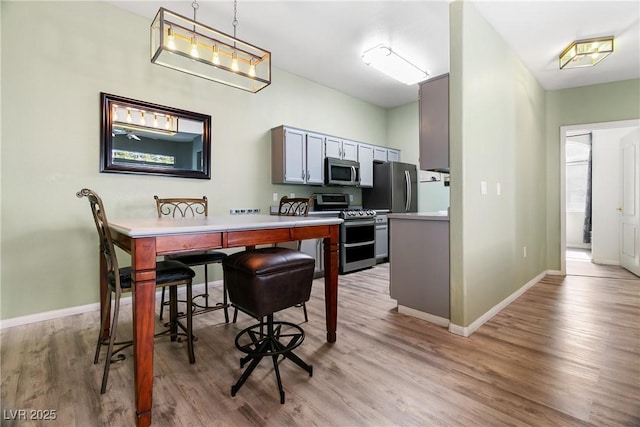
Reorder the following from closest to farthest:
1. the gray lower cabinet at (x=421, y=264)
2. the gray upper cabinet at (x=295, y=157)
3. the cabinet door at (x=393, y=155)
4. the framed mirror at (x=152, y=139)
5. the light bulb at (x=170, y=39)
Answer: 1. the light bulb at (x=170, y=39)
2. the gray lower cabinet at (x=421, y=264)
3. the framed mirror at (x=152, y=139)
4. the gray upper cabinet at (x=295, y=157)
5. the cabinet door at (x=393, y=155)

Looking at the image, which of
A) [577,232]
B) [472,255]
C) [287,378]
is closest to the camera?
[287,378]

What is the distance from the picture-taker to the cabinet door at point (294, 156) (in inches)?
159

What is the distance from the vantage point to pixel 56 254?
106 inches

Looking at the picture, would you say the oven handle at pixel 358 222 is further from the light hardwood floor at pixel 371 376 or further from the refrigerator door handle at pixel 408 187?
the light hardwood floor at pixel 371 376

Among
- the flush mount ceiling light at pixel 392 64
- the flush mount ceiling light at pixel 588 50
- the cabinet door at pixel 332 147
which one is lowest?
the cabinet door at pixel 332 147

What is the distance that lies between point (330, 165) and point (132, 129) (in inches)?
102

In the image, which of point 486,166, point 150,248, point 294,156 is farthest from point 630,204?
point 150,248

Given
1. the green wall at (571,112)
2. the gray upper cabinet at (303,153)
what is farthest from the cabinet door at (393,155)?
the green wall at (571,112)

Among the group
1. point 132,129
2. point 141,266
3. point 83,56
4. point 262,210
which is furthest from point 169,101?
point 141,266

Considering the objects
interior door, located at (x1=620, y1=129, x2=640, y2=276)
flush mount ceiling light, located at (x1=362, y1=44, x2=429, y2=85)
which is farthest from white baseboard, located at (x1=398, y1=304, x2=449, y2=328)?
interior door, located at (x1=620, y1=129, x2=640, y2=276)

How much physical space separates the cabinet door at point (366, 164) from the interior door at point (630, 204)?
12.2 ft

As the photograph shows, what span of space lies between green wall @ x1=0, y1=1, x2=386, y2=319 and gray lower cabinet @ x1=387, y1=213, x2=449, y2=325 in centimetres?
240

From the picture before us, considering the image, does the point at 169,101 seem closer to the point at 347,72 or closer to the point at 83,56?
the point at 83,56

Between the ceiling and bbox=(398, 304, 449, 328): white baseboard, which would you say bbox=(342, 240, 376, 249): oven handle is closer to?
bbox=(398, 304, 449, 328): white baseboard
